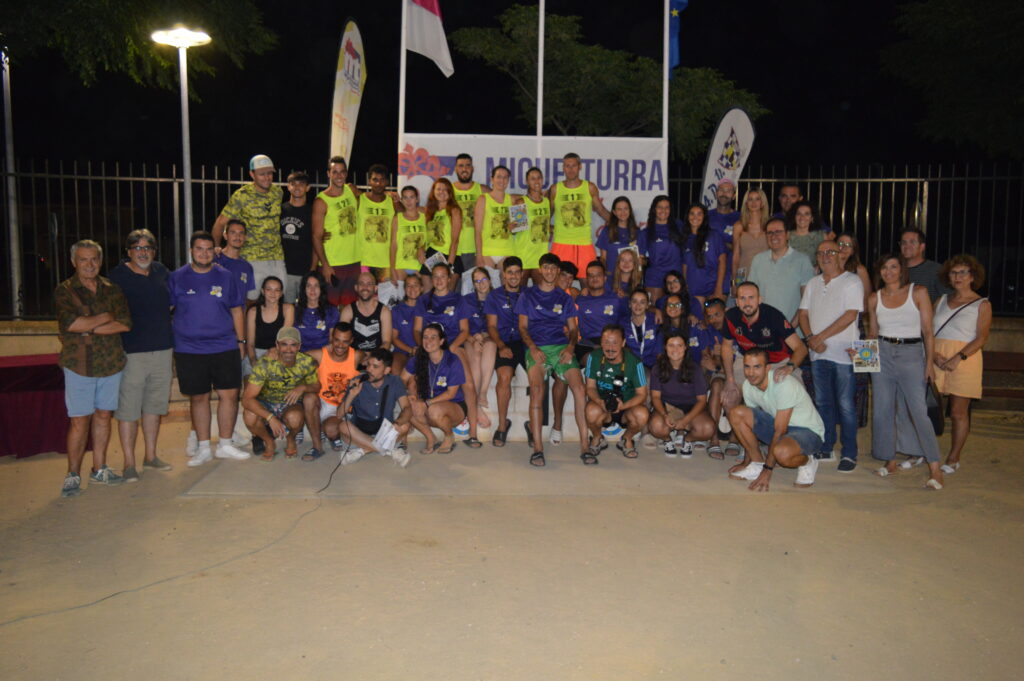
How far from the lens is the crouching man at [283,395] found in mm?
7055

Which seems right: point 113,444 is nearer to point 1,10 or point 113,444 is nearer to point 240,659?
point 240,659

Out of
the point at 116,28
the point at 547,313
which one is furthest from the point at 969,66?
the point at 116,28

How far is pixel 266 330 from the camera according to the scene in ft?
24.5

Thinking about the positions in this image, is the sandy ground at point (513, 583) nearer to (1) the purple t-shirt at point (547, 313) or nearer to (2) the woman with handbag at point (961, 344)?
(2) the woman with handbag at point (961, 344)

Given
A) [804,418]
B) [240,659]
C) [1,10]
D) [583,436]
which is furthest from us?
[1,10]

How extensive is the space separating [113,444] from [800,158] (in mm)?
34787

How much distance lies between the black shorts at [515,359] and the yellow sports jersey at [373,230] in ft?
5.91

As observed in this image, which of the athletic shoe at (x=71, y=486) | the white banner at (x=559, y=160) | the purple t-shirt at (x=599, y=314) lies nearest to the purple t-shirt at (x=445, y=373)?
the purple t-shirt at (x=599, y=314)

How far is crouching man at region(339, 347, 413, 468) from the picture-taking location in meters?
7.17

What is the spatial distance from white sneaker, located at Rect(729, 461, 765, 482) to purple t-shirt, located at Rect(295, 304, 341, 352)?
3.74 meters

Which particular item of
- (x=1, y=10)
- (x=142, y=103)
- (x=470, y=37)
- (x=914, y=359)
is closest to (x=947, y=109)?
(x=470, y=37)

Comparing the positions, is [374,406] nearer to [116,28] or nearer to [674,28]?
[116,28]

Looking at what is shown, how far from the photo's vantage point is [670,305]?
24.6ft

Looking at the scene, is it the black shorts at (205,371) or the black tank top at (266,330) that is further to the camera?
the black tank top at (266,330)
